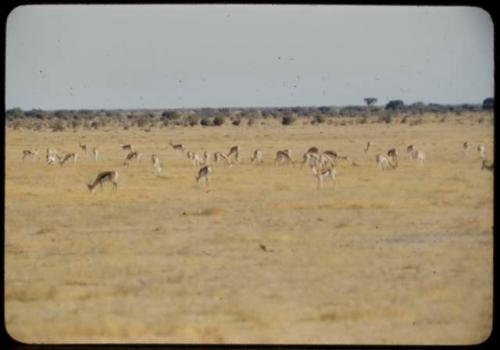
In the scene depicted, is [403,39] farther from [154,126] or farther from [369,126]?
[154,126]

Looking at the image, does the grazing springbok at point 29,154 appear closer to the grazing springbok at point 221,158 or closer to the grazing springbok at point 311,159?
the grazing springbok at point 221,158

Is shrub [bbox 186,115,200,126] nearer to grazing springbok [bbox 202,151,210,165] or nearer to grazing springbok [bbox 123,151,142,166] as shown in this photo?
grazing springbok [bbox 123,151,142,166]

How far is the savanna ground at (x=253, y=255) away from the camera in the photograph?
8.02 m

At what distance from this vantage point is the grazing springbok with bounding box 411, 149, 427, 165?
894 inches

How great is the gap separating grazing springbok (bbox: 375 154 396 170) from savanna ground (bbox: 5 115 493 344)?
0.24m

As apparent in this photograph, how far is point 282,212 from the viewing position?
15102 millimetres

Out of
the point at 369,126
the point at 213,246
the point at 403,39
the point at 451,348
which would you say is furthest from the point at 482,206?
the point at 403,39

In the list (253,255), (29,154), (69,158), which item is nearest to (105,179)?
(253,255)

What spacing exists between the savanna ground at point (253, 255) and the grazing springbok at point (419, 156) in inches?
10.1

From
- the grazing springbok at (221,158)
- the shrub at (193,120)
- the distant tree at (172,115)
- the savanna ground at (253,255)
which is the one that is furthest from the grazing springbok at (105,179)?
the distant tree at (172,115)

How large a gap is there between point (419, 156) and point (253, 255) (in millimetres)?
12179

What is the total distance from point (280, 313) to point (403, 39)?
33.5 metres

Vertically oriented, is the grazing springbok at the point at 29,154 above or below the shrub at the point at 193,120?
above

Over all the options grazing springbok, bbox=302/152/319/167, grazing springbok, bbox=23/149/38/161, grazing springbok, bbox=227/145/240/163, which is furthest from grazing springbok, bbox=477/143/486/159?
grazing springbok, bbox=23/149/38/161
